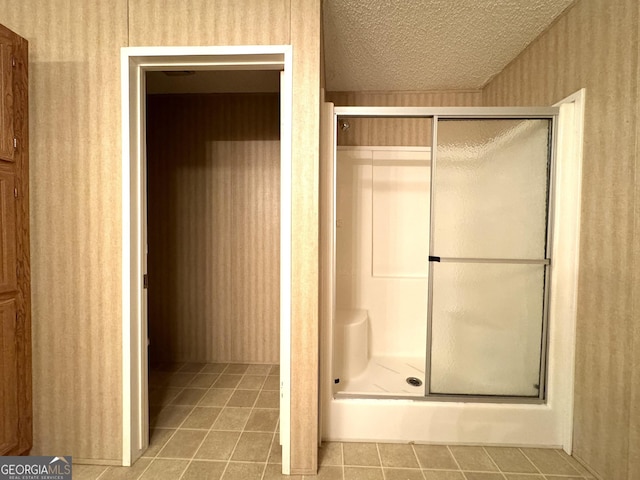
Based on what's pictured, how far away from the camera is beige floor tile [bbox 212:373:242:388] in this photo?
7.29 ft

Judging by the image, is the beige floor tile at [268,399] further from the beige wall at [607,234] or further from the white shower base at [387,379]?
the beige wall at [607,234]

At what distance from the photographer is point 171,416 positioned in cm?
183

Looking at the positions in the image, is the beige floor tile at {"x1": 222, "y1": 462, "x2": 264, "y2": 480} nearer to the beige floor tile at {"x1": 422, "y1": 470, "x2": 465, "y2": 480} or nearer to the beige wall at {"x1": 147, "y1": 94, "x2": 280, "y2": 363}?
the beige floor tile at {"x1": 422, "y1": 470, "x2": 465, "y2": 480}

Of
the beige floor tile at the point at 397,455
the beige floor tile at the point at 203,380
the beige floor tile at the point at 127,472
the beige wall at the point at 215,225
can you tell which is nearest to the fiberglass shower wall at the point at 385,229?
the beige wall at the point at 215,225

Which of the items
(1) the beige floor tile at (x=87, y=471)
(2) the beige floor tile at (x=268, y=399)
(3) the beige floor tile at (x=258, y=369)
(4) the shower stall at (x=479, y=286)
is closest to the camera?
(1) the beige floor tile at (x=87, y=471)

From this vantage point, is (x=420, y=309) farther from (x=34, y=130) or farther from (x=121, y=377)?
(x=34, y=130)

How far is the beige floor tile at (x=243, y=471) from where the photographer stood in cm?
137

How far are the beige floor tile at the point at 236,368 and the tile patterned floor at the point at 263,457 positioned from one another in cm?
47

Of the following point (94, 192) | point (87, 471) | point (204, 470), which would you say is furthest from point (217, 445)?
point (94, 192)

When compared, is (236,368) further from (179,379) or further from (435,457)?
(435,457)

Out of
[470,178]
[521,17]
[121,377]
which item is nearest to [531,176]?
[470,178]

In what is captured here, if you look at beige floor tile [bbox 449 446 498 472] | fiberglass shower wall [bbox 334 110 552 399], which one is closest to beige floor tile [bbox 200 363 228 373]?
fiberglass shower wall [bbox 334 110 552 399]

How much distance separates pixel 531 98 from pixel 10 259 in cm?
317

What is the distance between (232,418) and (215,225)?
5.12 ft
